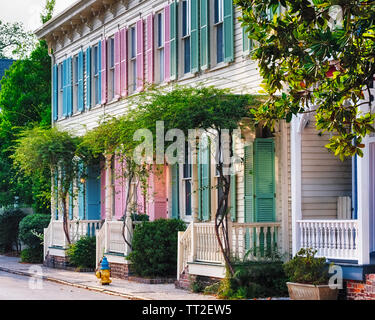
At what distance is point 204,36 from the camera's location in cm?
2086

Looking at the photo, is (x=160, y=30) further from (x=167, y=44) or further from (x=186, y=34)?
(x=186, y=34)

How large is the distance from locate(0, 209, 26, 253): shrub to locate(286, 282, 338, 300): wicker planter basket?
21179mm

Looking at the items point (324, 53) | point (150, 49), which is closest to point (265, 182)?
point (150, 49)

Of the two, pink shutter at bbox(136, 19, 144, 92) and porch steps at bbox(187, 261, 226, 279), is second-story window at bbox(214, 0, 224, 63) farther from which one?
porch steps at bbox(187, 261, 226, 279)

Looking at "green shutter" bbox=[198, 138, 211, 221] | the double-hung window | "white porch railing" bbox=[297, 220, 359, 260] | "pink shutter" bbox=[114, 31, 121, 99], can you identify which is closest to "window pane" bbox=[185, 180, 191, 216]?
the double-hung window

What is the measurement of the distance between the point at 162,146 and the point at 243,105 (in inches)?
74.3

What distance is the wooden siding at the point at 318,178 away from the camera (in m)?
17.0

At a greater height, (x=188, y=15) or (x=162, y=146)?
(x=188, y=15)

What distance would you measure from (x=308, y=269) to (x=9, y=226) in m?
21.6

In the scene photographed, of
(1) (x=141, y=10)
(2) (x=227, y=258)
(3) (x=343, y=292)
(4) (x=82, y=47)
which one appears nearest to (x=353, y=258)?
(3) (x=343, y=292)

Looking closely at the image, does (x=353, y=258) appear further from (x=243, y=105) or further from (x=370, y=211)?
(x=243, y=105)

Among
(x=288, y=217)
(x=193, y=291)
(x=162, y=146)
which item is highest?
(x=162, y=146)

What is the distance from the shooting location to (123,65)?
84.1 ft

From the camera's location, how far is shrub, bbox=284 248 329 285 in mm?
15117
